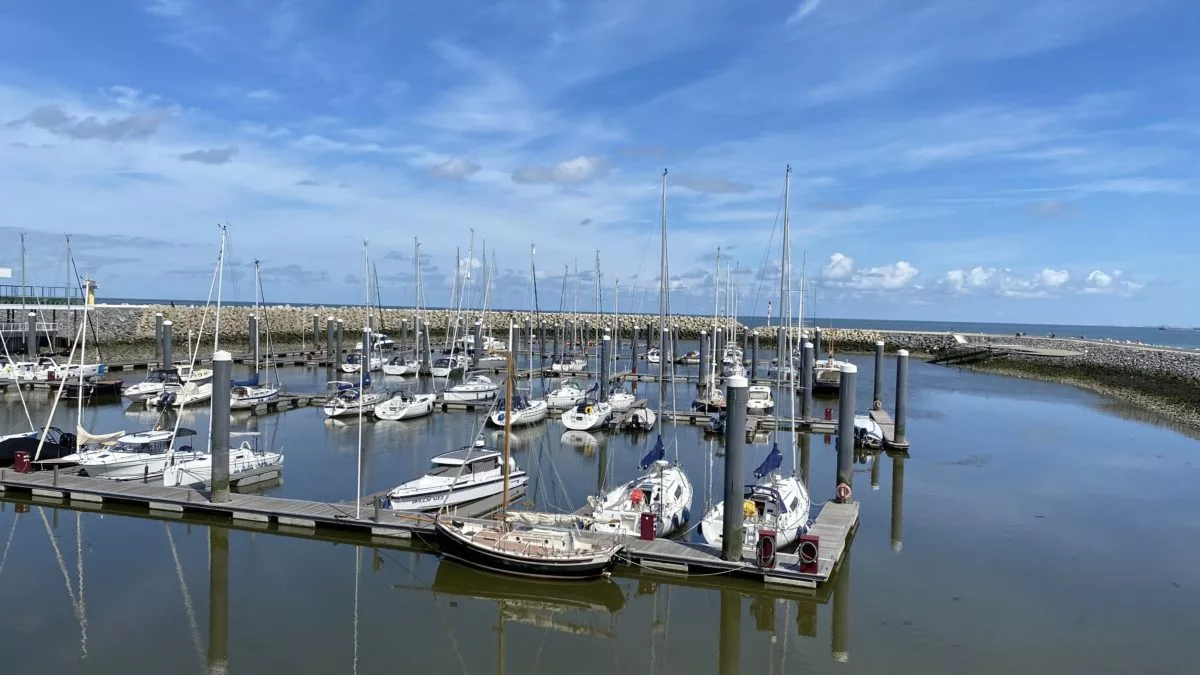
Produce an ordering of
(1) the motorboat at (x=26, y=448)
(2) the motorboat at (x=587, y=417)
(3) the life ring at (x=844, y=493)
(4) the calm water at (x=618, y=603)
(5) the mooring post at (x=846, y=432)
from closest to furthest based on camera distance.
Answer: (4) the calm water at (x=618, y=603), (3) the life ring at (x=844, y=493), (5) the mooring post at (x=846, y=432), (1) the motorboat at (x=26, y=448), (2) the motorboat at (x=587, y=417)

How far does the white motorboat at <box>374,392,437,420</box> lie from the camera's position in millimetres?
41969

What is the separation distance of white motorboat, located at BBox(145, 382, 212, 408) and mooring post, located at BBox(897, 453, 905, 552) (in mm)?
34579

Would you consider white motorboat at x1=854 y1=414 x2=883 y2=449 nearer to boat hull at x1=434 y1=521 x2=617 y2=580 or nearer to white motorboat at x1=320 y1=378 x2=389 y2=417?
boat hull at x1=434 y1=521 x2=617 y2=580

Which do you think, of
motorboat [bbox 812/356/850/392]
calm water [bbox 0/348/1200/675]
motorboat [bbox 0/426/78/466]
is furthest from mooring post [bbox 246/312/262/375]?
motorboat [bbox 812/356/850/392]

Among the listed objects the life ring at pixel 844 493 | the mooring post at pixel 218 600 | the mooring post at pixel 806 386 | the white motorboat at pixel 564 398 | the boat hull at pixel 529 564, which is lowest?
the mooring post at pixel 218 600

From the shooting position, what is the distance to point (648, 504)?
882 inches

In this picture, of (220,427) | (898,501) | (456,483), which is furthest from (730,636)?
(220,427)

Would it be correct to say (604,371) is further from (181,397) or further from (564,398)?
(181,397)

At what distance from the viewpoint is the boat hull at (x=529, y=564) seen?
727 inches

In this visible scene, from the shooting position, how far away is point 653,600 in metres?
18.1

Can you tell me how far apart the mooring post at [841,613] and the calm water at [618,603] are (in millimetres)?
63

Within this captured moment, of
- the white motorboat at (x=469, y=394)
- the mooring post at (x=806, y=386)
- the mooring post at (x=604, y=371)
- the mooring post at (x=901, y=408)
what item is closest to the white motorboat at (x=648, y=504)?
the mooring post at (x=901, y=408)

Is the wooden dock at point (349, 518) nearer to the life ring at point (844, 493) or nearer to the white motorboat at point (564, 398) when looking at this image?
the life ring at point (844, 493)

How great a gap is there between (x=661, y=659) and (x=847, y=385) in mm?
13198
